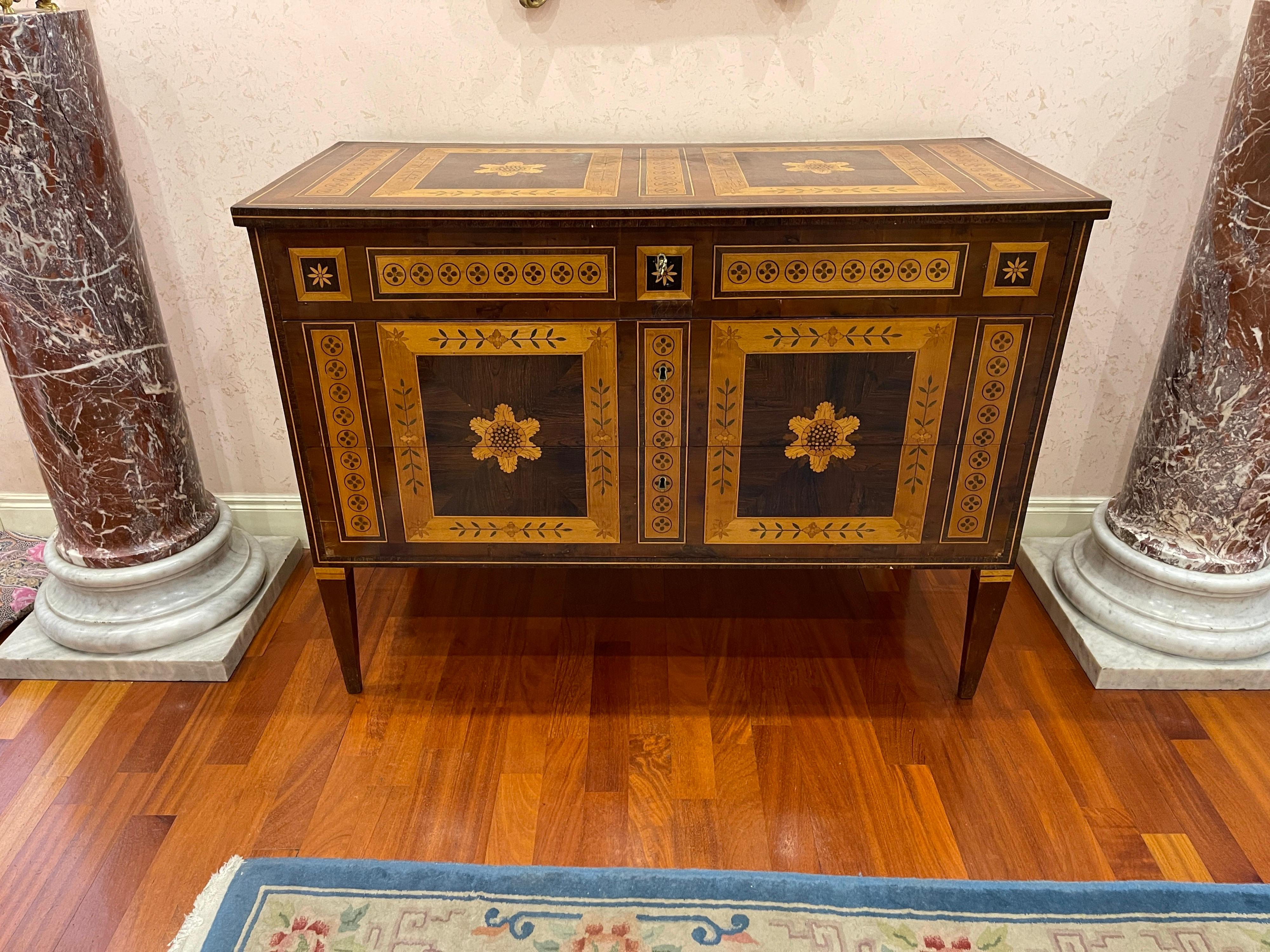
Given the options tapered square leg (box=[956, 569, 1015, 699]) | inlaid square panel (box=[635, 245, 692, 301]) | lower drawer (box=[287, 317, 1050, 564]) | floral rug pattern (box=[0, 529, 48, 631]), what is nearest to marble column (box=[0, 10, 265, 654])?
floral rug pattern (box=[0, 529, 48, 631])

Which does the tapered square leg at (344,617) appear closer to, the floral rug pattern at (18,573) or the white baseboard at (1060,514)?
the floral rug pattern at (18,573)

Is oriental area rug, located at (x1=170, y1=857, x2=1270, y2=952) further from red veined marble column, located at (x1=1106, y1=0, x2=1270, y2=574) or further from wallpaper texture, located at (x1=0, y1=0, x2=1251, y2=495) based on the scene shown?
wallpaper texture, located at (x1=0, y1=0, x2=1251, y2=495)

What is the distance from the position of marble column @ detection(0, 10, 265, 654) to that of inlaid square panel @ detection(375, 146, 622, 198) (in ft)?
2.07

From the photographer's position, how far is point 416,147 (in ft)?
6.33

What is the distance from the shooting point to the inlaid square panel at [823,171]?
1.55 m

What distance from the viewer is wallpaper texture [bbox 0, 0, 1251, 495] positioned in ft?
6.23

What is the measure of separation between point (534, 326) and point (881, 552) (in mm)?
792

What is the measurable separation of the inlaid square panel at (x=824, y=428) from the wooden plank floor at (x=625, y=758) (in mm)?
446

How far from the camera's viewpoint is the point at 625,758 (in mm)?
1826

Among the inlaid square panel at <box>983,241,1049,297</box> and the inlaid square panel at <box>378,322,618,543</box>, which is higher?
the inlaid square panel at <box>983,241,1049,297</box>

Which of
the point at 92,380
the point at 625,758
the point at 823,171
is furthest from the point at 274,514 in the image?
the point at 823,171

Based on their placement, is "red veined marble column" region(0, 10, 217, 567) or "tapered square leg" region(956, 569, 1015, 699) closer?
"red veined marble column" region(0, 10, 217, 567)

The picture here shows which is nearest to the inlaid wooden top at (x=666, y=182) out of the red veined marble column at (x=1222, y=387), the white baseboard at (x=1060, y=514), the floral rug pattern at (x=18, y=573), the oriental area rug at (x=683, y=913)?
the red veined marble column at (x=1222, y=387)

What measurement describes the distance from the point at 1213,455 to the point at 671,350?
1.21 m
